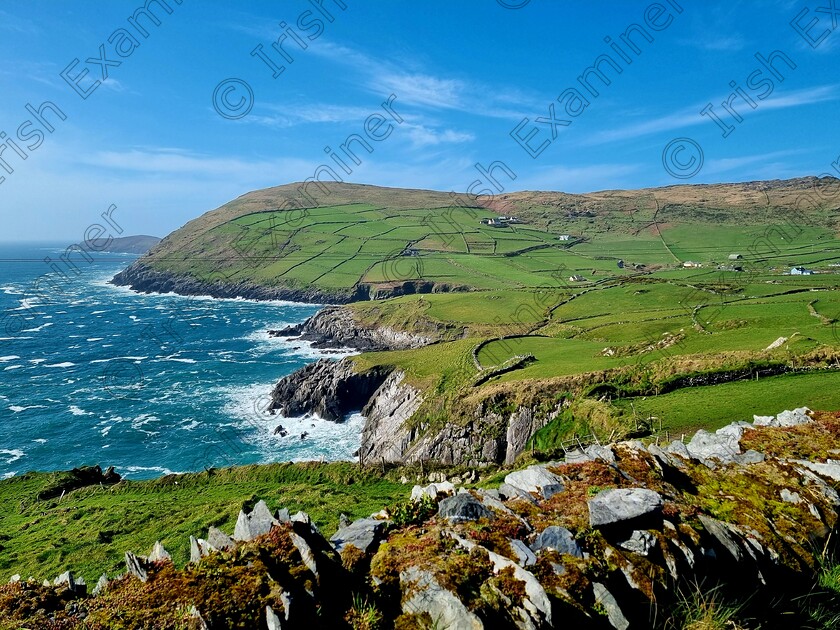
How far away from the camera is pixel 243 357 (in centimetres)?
9662

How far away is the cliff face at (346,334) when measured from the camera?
315 feet

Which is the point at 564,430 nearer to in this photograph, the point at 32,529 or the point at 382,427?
the point at 382,427

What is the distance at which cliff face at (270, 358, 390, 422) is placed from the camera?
215 ft

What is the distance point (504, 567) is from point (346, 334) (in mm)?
99301

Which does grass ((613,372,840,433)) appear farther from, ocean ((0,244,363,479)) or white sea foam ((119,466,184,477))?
white sea foam ((119,466,184,477))

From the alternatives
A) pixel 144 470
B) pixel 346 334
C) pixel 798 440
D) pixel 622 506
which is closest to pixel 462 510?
pixel 622 506

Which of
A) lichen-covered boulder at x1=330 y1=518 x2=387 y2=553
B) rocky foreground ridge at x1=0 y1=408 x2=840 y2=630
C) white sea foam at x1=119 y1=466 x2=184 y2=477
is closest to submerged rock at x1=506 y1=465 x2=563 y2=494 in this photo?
rocky foreground ridge at x1=0 y1=408 x2=840 y2=630

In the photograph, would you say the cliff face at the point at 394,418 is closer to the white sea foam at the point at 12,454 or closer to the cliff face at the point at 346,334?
the cliff face at the point at 346,334

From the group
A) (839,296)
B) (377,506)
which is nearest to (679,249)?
(839,296)

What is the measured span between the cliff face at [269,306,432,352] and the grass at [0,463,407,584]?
57545 mm

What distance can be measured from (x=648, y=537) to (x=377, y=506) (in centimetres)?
1899

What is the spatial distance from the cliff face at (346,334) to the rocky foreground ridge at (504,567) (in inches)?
3128

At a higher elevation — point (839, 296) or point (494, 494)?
point (839, 296)

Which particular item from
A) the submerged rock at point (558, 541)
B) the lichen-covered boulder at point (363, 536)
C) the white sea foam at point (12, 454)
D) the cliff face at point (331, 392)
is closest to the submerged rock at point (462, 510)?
the submerged rock at point (558, 541)
